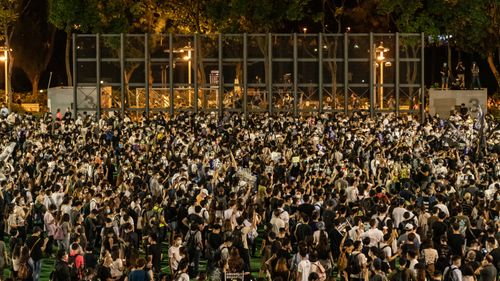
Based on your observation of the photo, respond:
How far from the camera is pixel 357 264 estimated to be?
74.6 ft

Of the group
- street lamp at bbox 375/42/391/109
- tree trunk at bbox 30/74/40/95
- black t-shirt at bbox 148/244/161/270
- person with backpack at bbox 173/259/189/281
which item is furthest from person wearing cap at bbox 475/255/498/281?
tree trunk at bbox 30/74/40/95

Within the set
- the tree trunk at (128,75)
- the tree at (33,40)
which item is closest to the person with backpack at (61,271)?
the tree trunk at (128,75)

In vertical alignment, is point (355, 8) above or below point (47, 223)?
above

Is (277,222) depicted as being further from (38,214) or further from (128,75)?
(128,75)

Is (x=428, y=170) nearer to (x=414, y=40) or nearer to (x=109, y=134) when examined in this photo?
(x=109, y=134)

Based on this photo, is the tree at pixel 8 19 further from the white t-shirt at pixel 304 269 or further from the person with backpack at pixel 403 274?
the person with backpack at pixel 403 274

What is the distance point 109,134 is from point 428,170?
42.1 ft

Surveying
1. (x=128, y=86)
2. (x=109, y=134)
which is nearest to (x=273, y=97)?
(x=128, y=86)

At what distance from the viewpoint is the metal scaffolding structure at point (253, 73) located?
5553cm

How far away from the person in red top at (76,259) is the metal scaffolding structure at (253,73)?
3184 centimetres

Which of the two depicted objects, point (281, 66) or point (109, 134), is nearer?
point (109, 134)

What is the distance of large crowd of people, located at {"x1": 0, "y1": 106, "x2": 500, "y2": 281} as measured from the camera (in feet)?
75.8

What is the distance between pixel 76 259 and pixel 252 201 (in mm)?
7637

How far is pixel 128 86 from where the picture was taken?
5588 centimetres
